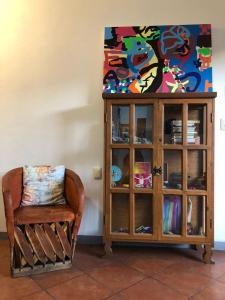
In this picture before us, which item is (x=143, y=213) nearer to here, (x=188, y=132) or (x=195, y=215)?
(x=195, y=215)

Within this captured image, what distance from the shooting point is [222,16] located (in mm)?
2385

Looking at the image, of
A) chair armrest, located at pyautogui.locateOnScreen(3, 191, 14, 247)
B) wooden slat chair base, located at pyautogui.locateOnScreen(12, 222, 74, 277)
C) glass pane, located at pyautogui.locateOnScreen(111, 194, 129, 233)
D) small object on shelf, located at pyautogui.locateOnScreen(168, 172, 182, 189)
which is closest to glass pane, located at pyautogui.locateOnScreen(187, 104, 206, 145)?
small object on shelf, located at pyautogui.locateOnScreen(168, 172, 182, 189)

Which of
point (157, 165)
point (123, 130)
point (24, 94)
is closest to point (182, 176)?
point (157, 165)

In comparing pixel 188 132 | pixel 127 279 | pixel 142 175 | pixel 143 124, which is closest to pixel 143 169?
pixel 142 175

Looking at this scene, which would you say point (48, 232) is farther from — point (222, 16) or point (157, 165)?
point (222, 16)

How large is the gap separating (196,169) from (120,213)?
30.7 inches

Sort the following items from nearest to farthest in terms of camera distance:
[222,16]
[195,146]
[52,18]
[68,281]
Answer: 1. [68,281]
2. [195,146]
3. [222,16]
4. [52,18]

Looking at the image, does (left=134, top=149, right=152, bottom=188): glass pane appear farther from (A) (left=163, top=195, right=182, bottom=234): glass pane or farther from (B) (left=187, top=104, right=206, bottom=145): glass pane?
(B) (left=187, top=104, right=206, bottom=145): glass pane

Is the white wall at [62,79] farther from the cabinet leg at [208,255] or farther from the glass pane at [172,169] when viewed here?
the glass pane at [172,169]

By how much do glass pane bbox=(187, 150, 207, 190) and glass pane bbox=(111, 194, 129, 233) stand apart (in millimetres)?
585

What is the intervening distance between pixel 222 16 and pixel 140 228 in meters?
2.15

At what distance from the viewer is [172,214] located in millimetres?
2197

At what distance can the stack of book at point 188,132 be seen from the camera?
6.97 ft

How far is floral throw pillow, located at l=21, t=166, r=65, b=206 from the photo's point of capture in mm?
2248
